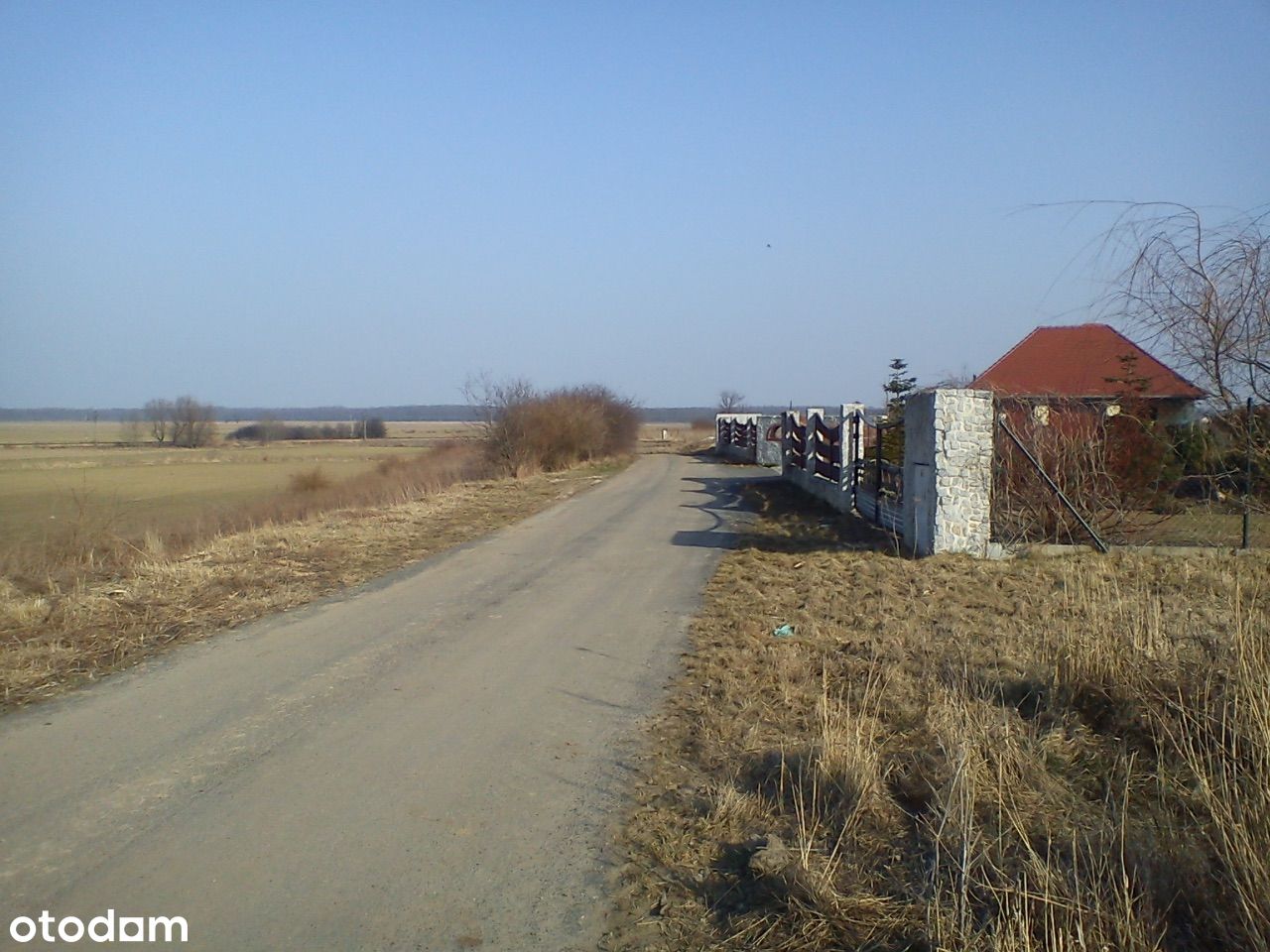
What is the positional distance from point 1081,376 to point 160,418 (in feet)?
269

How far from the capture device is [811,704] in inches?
252

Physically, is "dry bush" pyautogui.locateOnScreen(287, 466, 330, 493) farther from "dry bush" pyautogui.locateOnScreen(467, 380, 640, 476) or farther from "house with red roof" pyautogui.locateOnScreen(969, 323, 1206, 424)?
"house with red roof" pyautogui.locateOnScreen(969, 323, 1206, 424)

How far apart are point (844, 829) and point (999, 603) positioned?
222 inches

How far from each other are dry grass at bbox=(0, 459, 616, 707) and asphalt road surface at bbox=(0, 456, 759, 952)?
0.53m

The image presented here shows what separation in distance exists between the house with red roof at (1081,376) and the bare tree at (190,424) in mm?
72356

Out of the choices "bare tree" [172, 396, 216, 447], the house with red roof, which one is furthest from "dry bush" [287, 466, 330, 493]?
"bare tree" [172, 396, 216, 447]

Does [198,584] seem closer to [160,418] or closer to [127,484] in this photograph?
[127,484]

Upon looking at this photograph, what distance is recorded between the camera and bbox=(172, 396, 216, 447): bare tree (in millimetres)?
83688

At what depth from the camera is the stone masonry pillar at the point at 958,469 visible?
11781mm

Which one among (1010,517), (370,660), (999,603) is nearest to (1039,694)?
(999,603)

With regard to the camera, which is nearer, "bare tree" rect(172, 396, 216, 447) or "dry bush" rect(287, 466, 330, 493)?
"dry bush" rect(287, 466, 330, 493)

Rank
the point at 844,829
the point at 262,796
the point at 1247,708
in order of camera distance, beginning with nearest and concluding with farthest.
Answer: the point at 844,829 → the point at 1247,708 → the point at 262,796

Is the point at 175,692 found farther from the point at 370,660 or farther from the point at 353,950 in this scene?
the point at 353,950

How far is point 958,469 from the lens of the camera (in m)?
11.8
